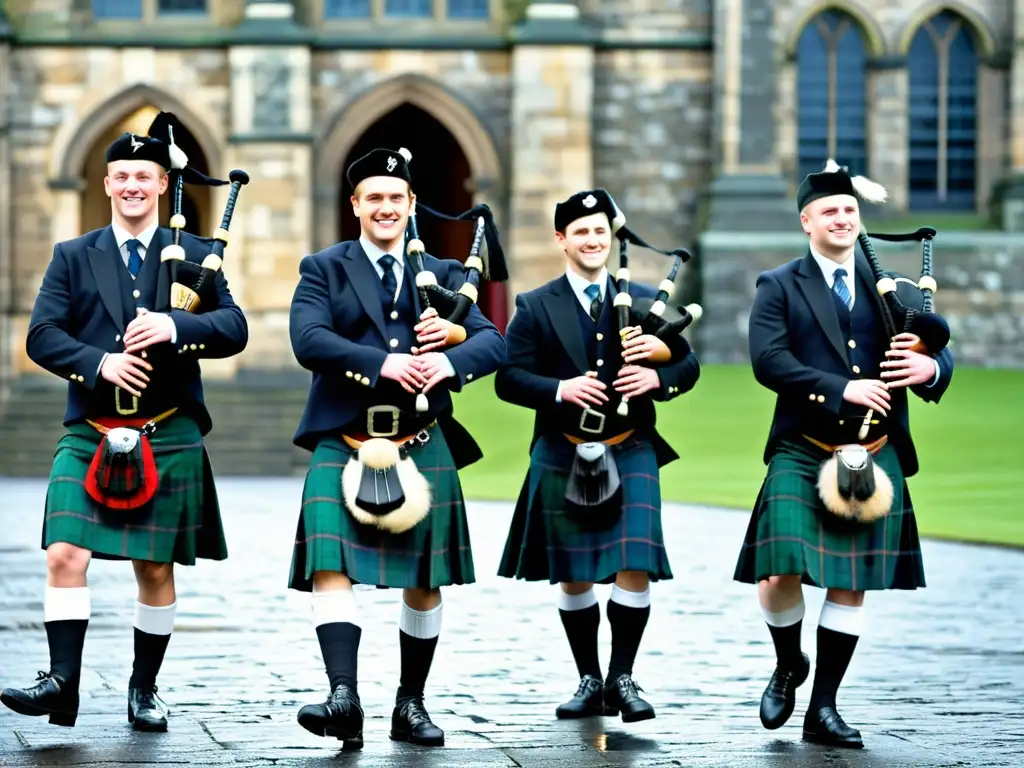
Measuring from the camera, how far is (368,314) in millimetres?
7211

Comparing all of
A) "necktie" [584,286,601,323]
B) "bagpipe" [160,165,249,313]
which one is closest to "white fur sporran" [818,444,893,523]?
"necktie" [584,286,601,323]

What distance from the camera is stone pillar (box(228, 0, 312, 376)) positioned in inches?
1088

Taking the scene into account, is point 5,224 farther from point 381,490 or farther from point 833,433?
point 833,433

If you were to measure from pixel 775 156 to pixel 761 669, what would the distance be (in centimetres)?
1972

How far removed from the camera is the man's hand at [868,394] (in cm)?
710

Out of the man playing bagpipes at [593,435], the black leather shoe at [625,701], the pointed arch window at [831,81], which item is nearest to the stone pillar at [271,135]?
the pointed arch window at [831,81]

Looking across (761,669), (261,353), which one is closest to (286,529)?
(761,669)

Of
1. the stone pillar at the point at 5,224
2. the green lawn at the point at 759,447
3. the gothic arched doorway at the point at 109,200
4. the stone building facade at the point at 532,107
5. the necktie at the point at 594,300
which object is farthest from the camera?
the gothic arched doorway at the point at 109,200

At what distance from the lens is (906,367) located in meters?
7.16

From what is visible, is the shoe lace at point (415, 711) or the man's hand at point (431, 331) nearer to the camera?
the shoe lace at point (415, 711)

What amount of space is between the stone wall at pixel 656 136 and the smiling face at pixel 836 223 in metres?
20.9

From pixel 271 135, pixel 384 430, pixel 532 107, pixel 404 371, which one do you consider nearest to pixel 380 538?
pixel 384 430

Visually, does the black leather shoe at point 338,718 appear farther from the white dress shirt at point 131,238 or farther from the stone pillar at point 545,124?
the stone pillar at point 545,124

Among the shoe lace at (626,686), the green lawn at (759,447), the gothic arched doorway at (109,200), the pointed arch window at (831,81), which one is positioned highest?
the pointed arch window at (831,81)
